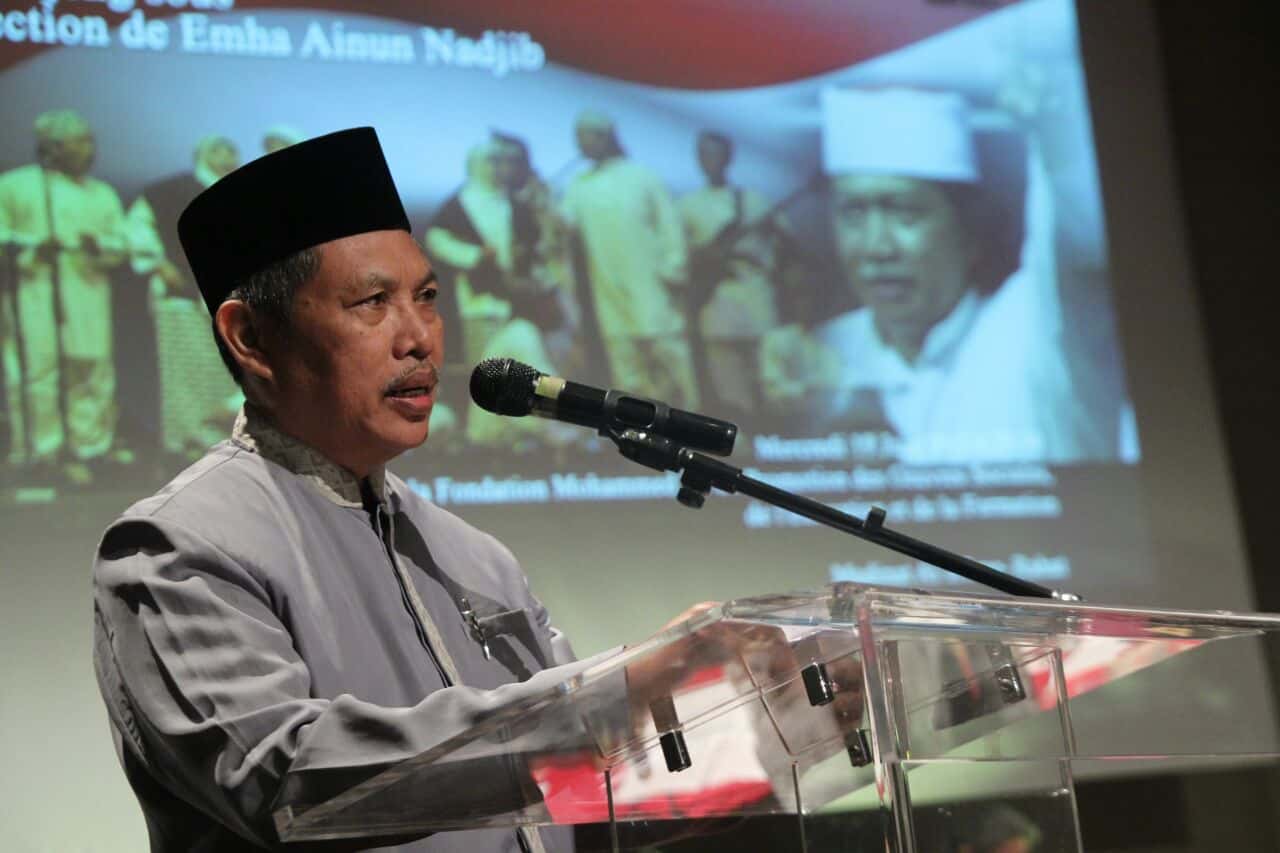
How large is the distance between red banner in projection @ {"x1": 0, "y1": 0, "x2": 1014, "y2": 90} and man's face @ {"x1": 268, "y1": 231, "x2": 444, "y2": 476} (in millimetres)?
1579

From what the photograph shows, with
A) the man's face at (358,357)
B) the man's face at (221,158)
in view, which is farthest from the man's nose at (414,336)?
the man's face at (221,158)

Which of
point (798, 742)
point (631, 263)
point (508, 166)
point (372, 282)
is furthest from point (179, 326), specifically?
point (798, 742)

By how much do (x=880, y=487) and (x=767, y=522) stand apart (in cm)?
31

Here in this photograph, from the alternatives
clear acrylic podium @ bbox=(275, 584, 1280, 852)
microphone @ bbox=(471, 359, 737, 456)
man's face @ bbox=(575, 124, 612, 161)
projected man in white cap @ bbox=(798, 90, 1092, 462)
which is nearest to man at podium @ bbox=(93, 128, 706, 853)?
clear acrylic podium @ bbox=(275, 584, 1280, 852)

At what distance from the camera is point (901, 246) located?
3.95 m

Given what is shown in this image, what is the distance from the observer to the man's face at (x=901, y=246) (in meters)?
3.91

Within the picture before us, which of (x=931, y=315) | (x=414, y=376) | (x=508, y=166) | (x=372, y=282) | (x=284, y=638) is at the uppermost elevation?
(x=508, y=166)

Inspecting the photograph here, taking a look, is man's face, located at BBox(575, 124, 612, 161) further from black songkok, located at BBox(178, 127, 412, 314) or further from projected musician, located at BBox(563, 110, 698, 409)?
black songkok, located at BBox(178, 127, 412, 314)

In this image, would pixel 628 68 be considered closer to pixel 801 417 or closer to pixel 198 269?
pixel 801 417

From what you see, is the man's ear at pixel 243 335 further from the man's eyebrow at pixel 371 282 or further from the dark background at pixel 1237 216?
the dark background at pixel 1237 216

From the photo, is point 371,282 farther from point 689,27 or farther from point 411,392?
point 689,27

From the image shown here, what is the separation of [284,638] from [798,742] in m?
0.63

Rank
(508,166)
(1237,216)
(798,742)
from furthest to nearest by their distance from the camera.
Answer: (1237,216), (508,166), (798,742)

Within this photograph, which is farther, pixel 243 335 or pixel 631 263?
pixel 631 263
